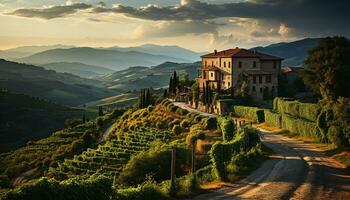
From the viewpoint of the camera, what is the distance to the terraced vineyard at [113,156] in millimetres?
55719

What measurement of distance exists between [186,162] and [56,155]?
5970 centimetres

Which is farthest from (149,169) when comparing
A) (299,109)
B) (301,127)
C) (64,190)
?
(299,109)

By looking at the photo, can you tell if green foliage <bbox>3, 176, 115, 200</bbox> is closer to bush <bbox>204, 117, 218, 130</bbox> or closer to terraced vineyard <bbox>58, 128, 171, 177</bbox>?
terraced vineyard <bbox>58, 128, 171, 177</bbox>

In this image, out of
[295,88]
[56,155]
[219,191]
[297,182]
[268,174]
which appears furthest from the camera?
[295,88]

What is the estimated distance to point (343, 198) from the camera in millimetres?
25234

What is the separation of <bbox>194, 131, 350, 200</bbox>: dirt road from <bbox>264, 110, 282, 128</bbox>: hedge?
20691 mm

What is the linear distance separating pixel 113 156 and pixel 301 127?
27614mm

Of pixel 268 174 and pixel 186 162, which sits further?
pixel 186 162

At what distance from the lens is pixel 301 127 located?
55.4 metres

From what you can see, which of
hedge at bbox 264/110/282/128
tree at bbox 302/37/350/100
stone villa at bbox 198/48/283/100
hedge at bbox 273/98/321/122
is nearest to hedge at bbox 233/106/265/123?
hedge at bbox 264/110/282/128

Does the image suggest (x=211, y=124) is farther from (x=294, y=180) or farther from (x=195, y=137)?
(x=294, y=180)

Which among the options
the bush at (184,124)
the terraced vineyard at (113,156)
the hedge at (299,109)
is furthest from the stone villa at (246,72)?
the terraced vineyard at (113,156)

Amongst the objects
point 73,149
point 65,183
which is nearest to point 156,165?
point 65,183

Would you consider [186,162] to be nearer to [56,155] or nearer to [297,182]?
[297,182]
